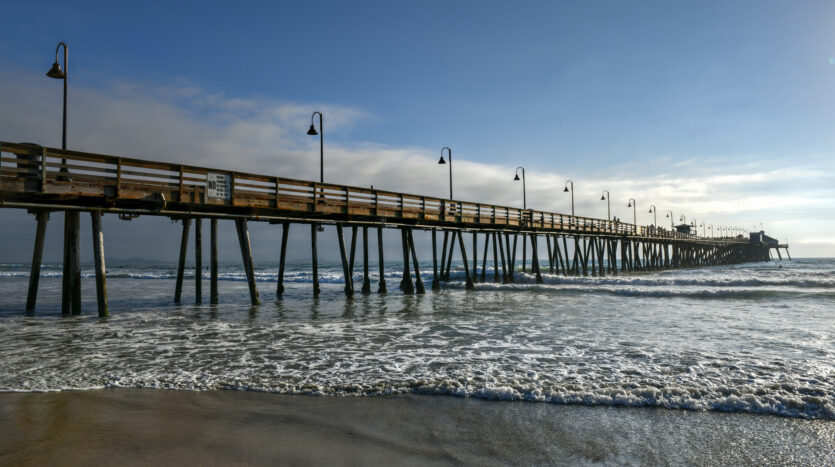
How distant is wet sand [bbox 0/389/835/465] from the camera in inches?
152

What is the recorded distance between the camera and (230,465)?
144 inches

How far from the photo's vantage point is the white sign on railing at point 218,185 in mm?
14242

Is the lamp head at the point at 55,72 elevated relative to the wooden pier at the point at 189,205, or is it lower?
elevated

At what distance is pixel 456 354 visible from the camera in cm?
809

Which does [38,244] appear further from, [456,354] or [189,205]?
[456,354]

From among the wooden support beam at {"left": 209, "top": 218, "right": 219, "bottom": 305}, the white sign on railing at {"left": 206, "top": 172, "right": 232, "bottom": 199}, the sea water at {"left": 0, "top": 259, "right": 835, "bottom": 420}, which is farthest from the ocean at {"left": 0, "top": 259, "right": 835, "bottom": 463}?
the white sign on railing at {"left": 206, "top": 172, "right": 232, "bottom": 199}

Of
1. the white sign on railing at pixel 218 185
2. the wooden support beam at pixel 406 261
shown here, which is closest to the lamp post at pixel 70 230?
the white sign on railing at pixel 218 185

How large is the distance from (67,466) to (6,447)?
891mm

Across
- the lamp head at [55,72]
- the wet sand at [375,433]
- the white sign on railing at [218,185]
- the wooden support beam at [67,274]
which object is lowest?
the wet sand at [375,433]

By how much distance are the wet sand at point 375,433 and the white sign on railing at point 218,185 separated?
9.38m

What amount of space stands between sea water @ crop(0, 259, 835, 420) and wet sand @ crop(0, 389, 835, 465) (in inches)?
18.0

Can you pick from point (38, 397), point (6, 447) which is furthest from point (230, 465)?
point (38, 397)

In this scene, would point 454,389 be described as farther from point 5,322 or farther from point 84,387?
point 5,322

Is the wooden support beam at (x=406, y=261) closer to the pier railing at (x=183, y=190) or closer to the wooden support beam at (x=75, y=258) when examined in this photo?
the pier railing at (x=183, y=190)
